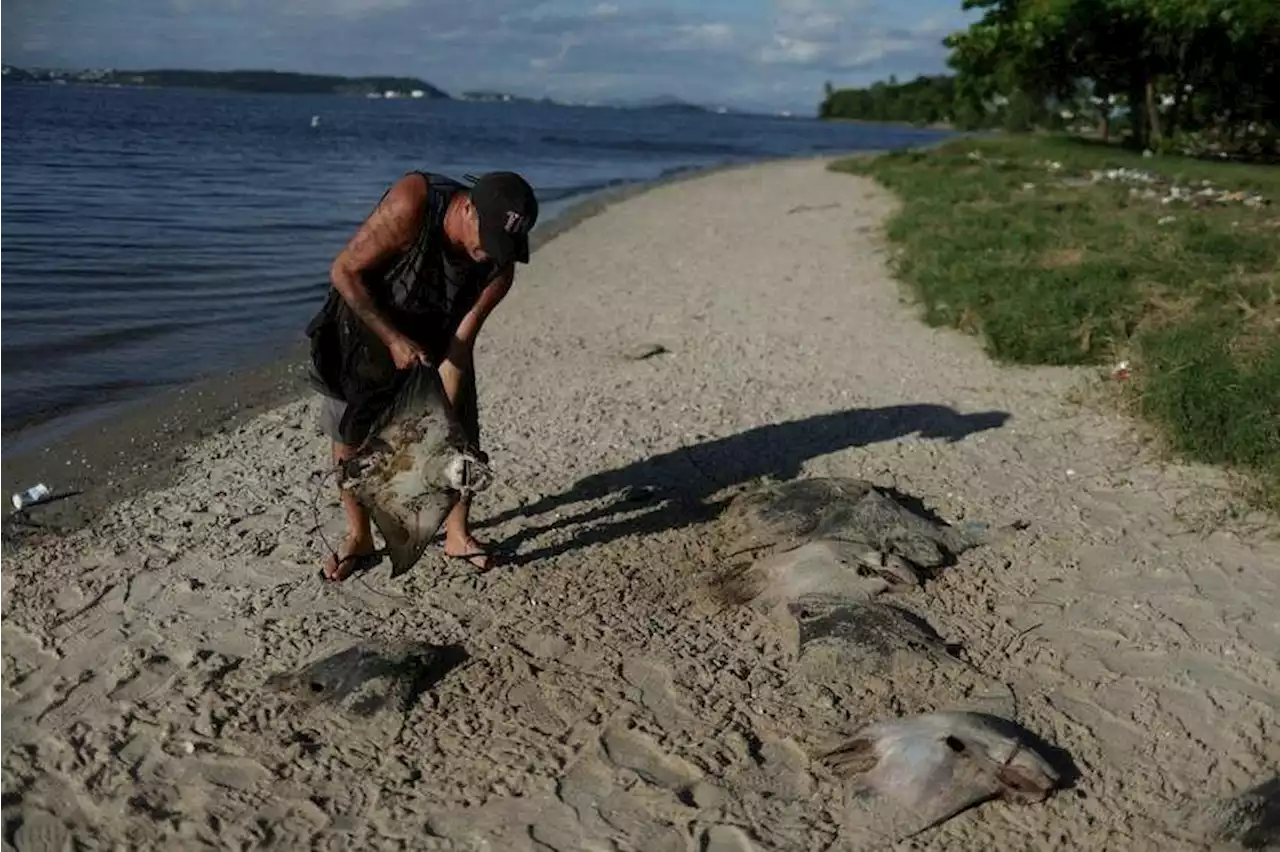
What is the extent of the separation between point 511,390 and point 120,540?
3.42 m

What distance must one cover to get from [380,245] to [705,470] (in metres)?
2.81

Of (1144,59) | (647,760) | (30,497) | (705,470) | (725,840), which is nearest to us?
(725,840)

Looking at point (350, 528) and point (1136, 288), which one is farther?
point (1136, 288)

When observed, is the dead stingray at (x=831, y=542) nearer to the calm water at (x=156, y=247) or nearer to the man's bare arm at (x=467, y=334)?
the man's bare arm at (x=467, y=334)

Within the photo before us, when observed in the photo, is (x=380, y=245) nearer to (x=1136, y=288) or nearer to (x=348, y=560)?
(x=348, y=560)

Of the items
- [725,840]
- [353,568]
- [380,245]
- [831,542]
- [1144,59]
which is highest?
[1144,59]

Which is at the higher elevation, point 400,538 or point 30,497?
point 400,538

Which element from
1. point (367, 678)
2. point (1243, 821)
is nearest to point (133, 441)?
point (367, 678)

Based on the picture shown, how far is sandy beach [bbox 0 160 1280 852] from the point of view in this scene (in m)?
3.73

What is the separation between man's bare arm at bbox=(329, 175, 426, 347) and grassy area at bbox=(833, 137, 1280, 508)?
456cm

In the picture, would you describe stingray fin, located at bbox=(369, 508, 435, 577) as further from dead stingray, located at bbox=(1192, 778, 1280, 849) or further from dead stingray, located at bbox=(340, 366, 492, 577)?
dead stingray, located at bbox=(1192, 778, 1280, 849)

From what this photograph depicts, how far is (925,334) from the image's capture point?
1042 centimetres

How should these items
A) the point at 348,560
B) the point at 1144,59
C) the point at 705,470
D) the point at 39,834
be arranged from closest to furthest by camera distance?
the point at 39,834 < the point at 348,560 < the point at 705,470 < the point at 1144,59

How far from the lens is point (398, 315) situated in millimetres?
4852
